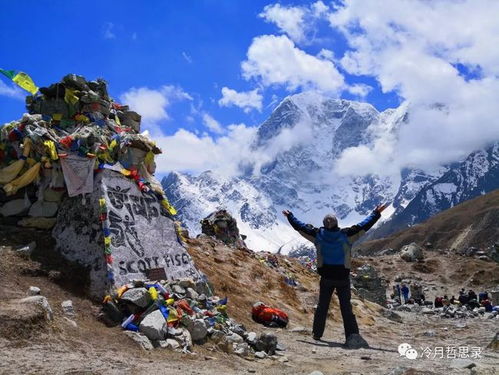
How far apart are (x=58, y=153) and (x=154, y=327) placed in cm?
533

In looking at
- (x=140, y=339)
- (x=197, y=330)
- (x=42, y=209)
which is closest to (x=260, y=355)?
(x=197, y=330)

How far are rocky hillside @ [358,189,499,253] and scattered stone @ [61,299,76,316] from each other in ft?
377

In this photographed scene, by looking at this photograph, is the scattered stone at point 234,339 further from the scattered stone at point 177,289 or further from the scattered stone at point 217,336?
the scattered stone at point 177,289

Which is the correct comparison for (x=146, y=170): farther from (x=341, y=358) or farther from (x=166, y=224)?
(x=341, y=358)

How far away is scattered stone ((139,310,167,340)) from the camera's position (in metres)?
8.36

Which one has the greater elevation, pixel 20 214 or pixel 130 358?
pixel 20 214

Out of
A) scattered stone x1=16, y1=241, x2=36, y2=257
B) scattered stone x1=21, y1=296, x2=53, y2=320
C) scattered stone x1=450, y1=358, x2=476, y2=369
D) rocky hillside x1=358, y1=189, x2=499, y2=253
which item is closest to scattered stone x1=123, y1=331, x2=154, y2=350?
scattered stone x1=21, y1=296, x2=53, y2=320

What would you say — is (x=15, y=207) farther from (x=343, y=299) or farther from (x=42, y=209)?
(x=343, y=299)

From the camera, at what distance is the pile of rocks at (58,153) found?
1156 cm

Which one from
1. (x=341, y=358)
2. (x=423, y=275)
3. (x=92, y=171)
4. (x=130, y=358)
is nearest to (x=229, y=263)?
(x=92, y=171)

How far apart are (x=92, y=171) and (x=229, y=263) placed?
9.59 meters

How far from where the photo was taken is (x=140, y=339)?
8.20 metres

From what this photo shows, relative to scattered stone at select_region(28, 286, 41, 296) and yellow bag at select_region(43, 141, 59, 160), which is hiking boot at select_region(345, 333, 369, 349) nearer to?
scattered stone at select_region(28, 286, 41, 296)

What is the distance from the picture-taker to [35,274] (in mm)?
9867
